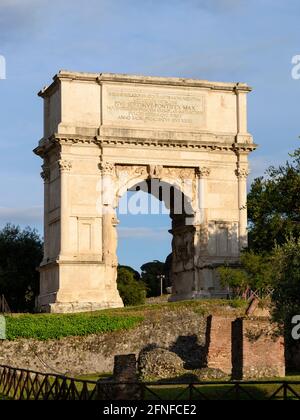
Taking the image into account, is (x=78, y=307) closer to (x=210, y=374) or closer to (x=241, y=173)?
(x=241, y=173)

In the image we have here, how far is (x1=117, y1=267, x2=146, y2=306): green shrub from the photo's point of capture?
264 ft

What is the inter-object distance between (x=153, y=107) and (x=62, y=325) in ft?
47.4

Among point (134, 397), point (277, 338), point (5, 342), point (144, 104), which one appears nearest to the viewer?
point (134, 397)

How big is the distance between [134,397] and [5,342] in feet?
85.6

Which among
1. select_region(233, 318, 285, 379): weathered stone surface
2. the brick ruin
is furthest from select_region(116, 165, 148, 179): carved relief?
select_region(233, 318, 285, 379): weathered stone surface

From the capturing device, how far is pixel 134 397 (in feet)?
89.1

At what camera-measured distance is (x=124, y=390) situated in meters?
27.4

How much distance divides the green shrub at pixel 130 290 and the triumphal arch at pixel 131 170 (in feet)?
48.1

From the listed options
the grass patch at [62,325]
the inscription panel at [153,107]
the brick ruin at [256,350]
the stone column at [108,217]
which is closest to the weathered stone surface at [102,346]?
the grass patch at [62,325]

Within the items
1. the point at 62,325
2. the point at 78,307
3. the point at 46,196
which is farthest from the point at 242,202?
the point at 62,325

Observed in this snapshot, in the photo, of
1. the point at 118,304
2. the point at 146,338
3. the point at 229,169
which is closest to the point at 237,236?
the point at 229,169
